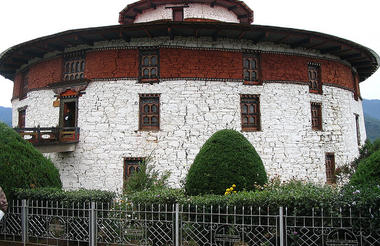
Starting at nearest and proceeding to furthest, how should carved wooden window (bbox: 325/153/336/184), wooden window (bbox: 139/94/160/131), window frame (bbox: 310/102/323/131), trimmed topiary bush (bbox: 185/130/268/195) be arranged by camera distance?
trimmed topiary bush (bbox: 185/130/268/195) → wooden window (bbox: 139/94/160/131) → carved wooden window (bbox: 325/153/336/184) → window frame (bbox: 310/102/323/131)

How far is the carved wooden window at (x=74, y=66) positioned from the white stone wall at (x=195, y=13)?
5.28m

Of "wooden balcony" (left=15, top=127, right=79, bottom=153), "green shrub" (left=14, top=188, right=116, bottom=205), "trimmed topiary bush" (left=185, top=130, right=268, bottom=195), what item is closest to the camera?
"green shrub" (left=14, top=188, right=116, bottom=205)

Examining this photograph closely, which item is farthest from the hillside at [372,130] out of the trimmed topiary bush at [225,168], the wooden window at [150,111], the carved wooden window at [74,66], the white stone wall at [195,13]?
the trimmed topiary bush at [225,168]

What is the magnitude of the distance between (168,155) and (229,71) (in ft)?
15.9

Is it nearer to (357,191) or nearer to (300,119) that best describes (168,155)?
(300,119)

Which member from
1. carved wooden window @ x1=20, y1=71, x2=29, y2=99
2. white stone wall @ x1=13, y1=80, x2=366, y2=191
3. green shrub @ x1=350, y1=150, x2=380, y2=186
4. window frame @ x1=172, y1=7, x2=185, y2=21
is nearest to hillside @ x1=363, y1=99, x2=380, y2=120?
white stone wall @ x1=13, y1=80, x2=366, y2=191

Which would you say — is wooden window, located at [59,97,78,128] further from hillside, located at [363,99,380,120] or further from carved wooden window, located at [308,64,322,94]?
hillside, located at [363,99,380,120]

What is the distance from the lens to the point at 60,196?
802cm

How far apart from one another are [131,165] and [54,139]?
3.85 meters

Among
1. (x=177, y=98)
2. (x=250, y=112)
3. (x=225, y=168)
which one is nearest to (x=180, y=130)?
(x=177, y=98)

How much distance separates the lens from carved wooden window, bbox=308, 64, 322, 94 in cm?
1664

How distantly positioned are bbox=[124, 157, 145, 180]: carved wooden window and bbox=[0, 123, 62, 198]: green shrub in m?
4.88

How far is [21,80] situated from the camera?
62.1 ft

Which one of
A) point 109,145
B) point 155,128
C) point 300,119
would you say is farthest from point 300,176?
Answer: point 109,145
